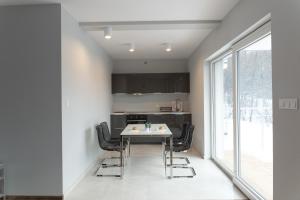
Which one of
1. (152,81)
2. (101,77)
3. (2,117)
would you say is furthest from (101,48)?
(2,117)

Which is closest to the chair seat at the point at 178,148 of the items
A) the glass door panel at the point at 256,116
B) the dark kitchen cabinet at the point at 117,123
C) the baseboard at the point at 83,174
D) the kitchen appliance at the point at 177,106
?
the glass door panel at the point at 256,116

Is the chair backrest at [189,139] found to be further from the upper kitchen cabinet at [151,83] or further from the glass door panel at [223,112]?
the upper kitchen cabinet at [151,83]

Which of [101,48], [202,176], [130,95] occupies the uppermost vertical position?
[101,48]

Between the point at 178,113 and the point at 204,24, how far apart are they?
12.2 feet

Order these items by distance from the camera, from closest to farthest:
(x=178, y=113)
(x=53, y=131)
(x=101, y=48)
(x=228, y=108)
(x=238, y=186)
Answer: (x=53, y=131)
(x=238, y=186)
(x=228, y=108)
(x=101, y=48)
(x=178, y=113)

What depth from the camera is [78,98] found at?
445cm

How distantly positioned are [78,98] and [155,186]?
1898 mm

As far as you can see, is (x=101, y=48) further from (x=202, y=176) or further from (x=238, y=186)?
(x=238, y=186)

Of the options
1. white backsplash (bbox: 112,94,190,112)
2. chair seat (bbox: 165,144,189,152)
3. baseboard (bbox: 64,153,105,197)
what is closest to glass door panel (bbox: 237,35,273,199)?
chair seat (bbox: 165,144,189,152)

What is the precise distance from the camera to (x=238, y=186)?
3922 mm

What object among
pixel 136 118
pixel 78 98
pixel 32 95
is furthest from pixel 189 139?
pixel 136 118

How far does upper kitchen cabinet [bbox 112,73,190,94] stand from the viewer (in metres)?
8.12

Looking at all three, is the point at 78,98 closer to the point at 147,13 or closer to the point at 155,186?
the point at 147,13

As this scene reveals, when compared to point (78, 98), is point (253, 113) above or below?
below
